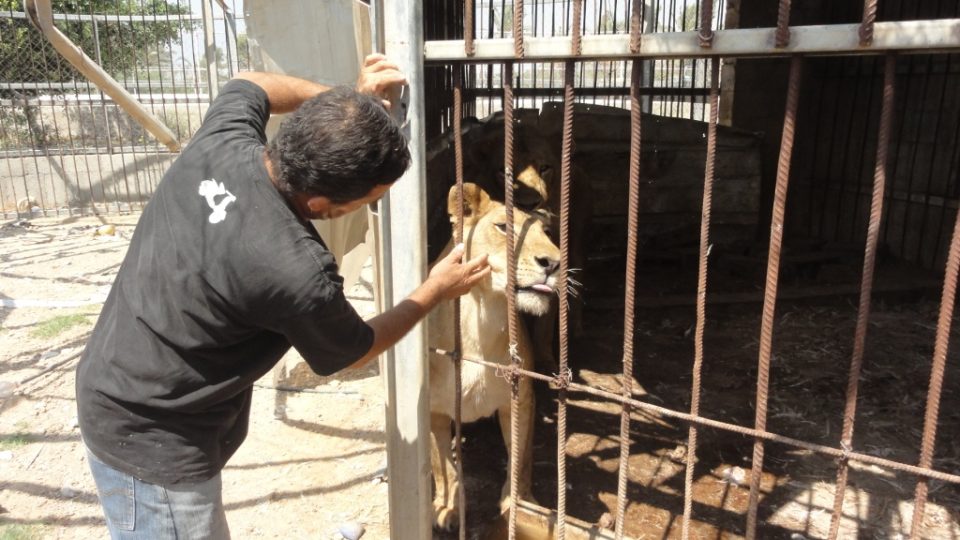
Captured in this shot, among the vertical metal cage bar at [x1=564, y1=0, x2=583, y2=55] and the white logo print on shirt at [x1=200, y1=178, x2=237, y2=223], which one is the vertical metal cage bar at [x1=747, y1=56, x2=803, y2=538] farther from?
the white logo print on shirt at [x1=200, y1=178, x2=237, y2=223]

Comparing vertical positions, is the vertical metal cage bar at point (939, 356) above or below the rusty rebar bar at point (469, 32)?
below

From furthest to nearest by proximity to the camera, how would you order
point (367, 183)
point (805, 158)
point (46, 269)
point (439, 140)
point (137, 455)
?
point (805, 158)
point (46, 269)
point (439, 140)
point (137, 455)
point (367, 183)

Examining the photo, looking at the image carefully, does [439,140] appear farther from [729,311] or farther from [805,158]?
[805,158]

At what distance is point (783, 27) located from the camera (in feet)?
6.46

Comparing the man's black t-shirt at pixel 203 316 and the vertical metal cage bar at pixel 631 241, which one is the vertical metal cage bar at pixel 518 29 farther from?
the man's black t-shirt at pixel 203 316

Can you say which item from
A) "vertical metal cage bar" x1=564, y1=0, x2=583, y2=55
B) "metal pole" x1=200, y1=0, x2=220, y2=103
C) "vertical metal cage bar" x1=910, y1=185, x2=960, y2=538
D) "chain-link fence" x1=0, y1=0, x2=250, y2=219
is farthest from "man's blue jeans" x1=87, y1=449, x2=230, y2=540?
"chain-link fence" x1=0, y1=0, x2=250, y2=219

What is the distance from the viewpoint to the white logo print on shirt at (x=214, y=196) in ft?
6.67

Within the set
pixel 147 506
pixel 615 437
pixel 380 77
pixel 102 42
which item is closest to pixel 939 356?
pixel 380 77

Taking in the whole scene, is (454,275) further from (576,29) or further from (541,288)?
(576,29)

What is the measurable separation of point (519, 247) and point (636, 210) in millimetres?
910

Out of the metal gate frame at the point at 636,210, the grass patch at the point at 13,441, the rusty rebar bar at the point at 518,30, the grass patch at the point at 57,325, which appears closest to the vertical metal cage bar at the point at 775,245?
the metal gate frame at the point at 636,210

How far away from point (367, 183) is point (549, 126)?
4.63m

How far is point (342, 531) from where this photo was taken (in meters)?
3.75

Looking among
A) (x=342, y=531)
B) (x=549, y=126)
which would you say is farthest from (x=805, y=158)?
(x=342, y=531)
